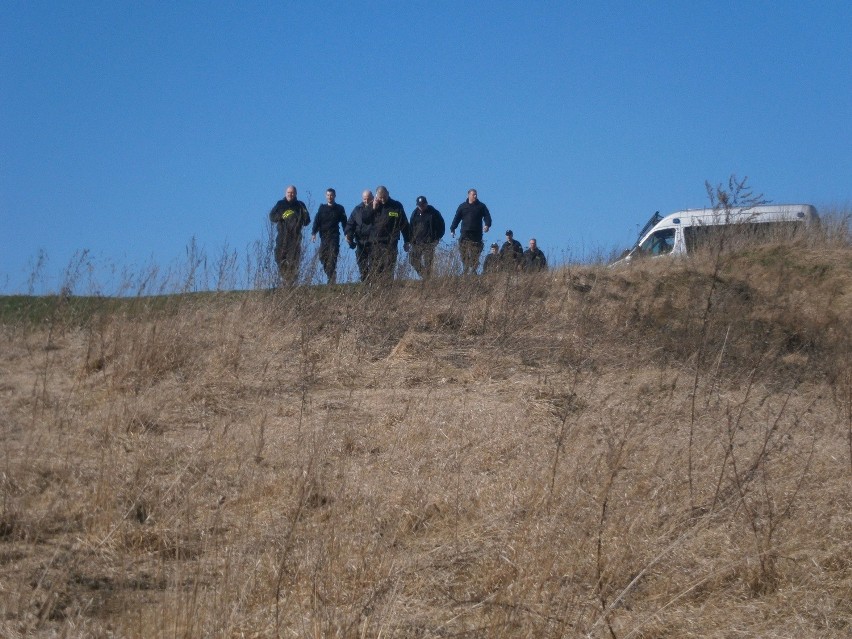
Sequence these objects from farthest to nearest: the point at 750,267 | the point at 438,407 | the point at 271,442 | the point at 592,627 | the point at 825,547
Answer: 1. the point at 750,267
2. the point at 438,407
3. the point at 271,442
4. the point at 825,547
5. the point at 592,627

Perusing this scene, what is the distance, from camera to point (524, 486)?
5297mm

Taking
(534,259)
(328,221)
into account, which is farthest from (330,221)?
(534,259)

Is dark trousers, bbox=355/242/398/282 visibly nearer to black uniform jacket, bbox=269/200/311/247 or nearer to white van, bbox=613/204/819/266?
black uniform jacket, bbox=269/200/311/247

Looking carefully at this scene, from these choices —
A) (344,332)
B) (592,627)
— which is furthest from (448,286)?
(592,627)

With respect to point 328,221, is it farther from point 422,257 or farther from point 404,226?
point 422,257

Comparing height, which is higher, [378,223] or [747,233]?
[378,223]

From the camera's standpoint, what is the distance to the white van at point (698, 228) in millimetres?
12844

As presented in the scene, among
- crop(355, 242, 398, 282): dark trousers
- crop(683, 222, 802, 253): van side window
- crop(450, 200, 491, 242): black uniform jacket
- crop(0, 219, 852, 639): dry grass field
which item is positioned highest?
crop(450, 200, 491, 242): black uniform jacket

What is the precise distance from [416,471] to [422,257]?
603 centimetres

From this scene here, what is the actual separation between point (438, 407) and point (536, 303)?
383 cm

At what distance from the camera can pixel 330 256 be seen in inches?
438

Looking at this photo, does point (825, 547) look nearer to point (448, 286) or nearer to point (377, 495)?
point (377, 495)

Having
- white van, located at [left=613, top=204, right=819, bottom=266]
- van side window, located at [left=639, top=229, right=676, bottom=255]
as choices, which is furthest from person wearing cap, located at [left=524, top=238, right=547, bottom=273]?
van side window, located at [left=639, top=229, right=676, bottom=255]

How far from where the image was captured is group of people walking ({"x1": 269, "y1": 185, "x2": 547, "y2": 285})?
10.9 m
